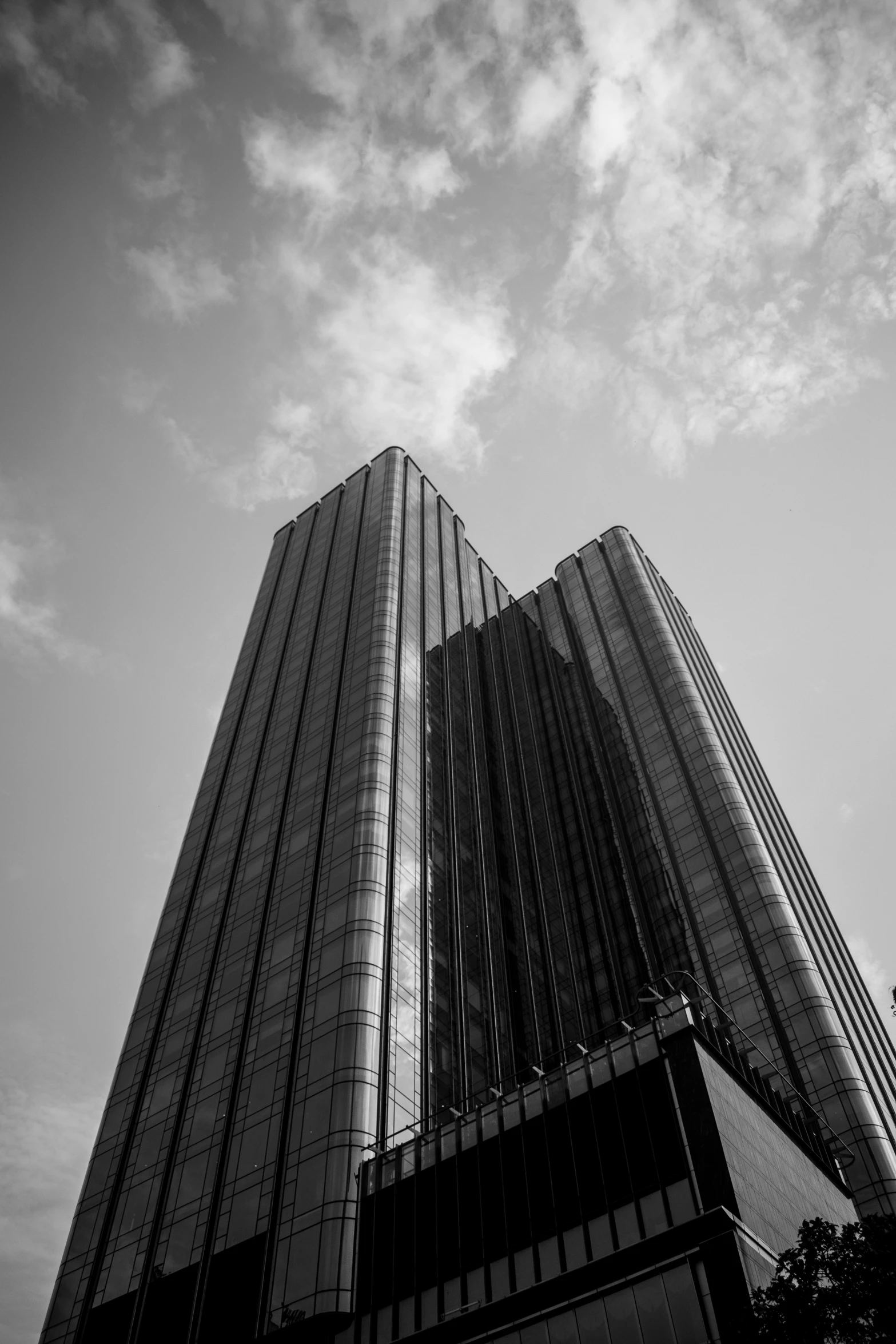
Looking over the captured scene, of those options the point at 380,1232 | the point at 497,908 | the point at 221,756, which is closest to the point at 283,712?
the point at 221,756

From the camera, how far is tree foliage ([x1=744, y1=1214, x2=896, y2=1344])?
84.4 feet

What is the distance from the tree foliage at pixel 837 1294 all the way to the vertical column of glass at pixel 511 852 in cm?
3917

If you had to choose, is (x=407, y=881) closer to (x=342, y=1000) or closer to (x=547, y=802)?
(x=342, y=1000)

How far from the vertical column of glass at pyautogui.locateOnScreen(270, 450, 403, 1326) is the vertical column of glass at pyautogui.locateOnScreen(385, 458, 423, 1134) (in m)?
1.14

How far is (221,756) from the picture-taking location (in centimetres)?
9325

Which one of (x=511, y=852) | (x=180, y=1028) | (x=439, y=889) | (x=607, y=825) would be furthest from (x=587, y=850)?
(x=180, y=1028)

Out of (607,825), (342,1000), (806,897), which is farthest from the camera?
(607,825)

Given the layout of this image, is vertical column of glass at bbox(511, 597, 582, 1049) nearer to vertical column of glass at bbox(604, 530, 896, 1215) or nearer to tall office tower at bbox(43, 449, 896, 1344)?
tall office tower at bbox(43, 449, 896, 1344)

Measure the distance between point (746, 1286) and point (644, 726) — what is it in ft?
227

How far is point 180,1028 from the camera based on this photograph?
6731 centimetres

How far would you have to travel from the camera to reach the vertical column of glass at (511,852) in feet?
232

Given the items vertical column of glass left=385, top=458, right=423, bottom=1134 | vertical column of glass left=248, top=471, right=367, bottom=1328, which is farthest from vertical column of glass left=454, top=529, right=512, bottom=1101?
vertical column of glass left=248, top=471, right=367, bottom=1328

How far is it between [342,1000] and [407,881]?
12.0 m

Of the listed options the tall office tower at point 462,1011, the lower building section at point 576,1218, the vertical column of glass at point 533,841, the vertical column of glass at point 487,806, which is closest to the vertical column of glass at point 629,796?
the tall office tower at point 462,1011
